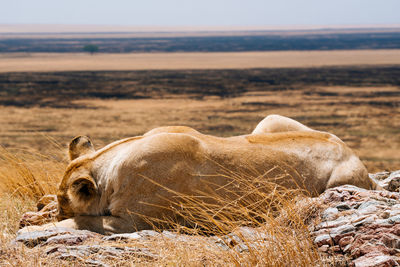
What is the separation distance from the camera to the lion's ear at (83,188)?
484 cm

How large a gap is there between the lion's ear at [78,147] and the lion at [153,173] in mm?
262

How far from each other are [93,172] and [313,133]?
230cm

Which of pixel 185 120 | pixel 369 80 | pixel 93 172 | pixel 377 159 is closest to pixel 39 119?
pixel 185 120

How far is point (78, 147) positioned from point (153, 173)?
1123mm

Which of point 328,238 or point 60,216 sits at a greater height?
point 328,238

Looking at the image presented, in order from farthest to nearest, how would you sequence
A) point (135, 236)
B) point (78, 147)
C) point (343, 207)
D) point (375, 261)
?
point (78, 147) → point (343, 207) → point (135, 236) → point (375, 261)

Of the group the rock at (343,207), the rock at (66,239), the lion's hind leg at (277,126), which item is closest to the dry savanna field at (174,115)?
the rock at (66,239)

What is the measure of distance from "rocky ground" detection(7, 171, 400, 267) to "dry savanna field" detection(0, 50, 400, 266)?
0.45ft

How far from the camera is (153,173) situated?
4.79m

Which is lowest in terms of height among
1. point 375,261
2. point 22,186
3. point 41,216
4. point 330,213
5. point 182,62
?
point 182,62

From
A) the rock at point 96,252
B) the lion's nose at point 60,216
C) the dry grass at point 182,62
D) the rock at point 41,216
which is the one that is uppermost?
the rock at point 96,252

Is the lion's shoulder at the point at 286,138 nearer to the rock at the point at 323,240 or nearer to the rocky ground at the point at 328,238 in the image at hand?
the rocky ground at the point at 328,238

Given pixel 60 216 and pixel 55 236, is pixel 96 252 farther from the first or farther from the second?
pixel 60 216

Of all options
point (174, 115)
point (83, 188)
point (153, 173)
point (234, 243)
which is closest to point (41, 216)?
point (83, 188)
